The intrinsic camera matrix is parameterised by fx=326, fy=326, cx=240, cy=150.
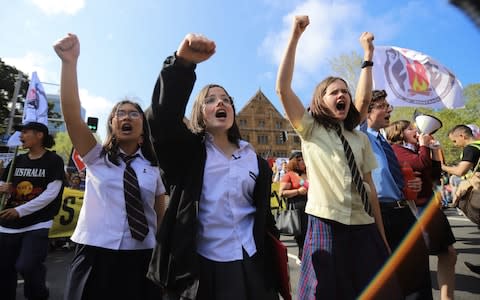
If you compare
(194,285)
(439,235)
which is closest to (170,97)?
(194,285)

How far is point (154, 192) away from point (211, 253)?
33.6 inches

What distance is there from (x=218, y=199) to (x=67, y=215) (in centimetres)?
660

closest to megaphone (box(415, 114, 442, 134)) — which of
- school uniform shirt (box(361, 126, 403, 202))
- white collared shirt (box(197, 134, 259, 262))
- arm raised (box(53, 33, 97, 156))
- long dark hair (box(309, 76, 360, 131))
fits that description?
school uniform shirt (box(361, 126, 403, 202))

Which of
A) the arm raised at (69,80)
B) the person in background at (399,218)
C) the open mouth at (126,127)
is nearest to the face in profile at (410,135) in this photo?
the person in background at (399,218)

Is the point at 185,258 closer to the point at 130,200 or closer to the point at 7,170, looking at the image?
the point at 130,200

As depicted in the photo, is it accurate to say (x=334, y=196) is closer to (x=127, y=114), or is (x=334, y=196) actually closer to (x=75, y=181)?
(x=127, y=114)

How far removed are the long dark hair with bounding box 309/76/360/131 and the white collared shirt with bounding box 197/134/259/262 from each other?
30.4 inches

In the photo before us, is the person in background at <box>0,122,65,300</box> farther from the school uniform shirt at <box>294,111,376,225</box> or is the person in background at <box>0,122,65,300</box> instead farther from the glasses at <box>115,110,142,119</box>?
the school uniform shirt at <box>294,111,376,225</box>

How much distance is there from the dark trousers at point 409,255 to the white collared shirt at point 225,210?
1558 mm

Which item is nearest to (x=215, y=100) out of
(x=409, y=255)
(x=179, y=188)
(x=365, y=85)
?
(x=179, y=188)

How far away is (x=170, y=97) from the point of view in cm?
146

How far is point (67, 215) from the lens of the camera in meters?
7.07

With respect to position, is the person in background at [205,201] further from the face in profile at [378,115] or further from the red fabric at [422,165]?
the red fabric at [422,165]

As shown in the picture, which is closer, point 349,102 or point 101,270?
point 101,270
